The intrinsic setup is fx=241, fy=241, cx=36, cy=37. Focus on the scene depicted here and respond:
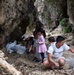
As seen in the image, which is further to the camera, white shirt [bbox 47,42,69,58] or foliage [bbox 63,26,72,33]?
foliage [bbox 63,26,72,33]

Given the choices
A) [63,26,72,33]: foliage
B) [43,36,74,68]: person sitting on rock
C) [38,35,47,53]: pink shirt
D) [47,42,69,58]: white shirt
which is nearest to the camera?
[43,36,74,68]: person sitting on rock

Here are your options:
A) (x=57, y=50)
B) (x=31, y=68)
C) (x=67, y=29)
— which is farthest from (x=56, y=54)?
(x=67, y=29)

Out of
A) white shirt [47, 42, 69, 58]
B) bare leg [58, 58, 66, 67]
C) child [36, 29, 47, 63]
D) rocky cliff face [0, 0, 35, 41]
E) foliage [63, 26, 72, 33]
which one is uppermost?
foliage [63, 26, 72, 33]

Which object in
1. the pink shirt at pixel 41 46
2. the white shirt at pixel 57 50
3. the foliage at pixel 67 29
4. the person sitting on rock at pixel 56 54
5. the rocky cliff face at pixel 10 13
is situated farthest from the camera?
the foliage at pixel 67 29

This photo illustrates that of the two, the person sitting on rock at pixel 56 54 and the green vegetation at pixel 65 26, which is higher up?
the green vegetation at pixel 65 26

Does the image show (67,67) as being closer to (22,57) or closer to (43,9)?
(22,57)

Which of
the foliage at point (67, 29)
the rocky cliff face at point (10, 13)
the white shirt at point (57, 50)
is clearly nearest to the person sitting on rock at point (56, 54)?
the white shirt at point (57, 50)

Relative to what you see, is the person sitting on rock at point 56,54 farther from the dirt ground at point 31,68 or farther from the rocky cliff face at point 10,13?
the rocky cliff face at point 10,13

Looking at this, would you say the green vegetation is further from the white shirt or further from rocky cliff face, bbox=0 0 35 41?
the white shirt

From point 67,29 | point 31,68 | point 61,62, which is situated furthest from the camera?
point 67,29

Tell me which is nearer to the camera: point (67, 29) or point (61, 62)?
point (61, 62)

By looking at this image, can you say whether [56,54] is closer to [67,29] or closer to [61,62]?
[61,62]

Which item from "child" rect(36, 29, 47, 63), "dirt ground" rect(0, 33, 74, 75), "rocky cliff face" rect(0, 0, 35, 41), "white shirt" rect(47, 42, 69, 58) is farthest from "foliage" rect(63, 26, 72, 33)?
"white shirt" rect(47, 42, 69, 58)

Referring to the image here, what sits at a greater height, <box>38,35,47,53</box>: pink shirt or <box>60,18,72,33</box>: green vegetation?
<box>60,18,72,33</box>: green vegetation
